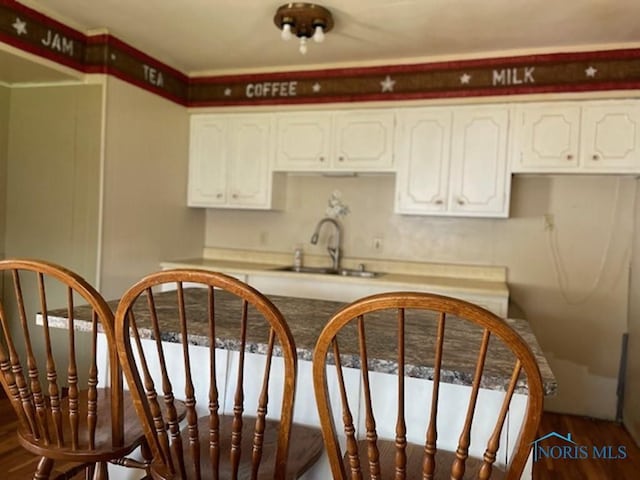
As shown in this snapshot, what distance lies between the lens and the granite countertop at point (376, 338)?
1084mm

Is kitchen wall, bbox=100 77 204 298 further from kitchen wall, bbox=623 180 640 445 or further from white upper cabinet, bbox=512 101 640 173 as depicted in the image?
kitchen wall, bbox=623 180 640 445

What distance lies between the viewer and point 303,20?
8.36 feet

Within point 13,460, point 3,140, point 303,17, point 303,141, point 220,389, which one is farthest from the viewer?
point 303,141

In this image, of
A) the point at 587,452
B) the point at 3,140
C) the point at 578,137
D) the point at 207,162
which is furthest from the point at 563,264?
the point at 3,140

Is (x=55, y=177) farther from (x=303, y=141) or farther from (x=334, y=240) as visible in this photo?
(x=334, y=240)

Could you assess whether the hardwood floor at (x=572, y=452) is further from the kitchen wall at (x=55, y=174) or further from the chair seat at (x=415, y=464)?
the chair seat at (x=415, y=464)

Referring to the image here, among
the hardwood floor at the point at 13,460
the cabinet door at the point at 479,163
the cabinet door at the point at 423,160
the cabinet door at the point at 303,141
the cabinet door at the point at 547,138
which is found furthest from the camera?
the cabinet door at the point at 303,141

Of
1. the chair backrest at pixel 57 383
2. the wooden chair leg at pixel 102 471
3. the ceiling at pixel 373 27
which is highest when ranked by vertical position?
the ceiling at pixel 373 27

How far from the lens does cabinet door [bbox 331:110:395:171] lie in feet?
10.8

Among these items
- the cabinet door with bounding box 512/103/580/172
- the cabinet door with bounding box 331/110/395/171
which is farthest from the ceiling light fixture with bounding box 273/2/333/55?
the cabinet door with bounding box 512/103/580/172

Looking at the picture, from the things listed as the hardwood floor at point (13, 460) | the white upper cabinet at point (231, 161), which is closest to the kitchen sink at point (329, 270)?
the white upper cabinet at point (231, 161)

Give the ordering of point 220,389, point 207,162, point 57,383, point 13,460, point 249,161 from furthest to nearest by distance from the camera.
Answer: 1. point 207,162
2. point 249,161
3. point 13,460
4. point 220,389
5. point 57,383

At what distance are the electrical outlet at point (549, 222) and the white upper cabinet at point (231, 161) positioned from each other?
2.03 metres

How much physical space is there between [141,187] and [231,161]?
746 mm
